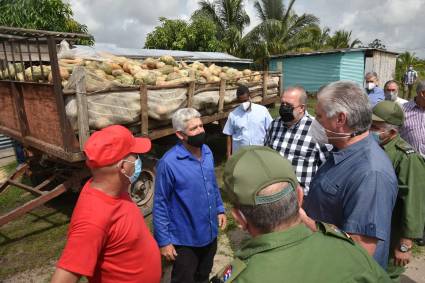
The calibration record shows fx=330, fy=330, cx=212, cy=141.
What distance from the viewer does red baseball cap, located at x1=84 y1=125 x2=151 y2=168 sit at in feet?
6.02

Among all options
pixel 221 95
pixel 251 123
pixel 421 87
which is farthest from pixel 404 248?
pixel 221 95

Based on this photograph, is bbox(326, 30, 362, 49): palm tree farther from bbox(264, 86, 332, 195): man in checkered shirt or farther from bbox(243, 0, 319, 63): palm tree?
bbox(264, 86, 332, 195): man in checkered shirt

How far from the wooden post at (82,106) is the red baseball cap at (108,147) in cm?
206

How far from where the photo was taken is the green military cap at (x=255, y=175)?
1.15 meters

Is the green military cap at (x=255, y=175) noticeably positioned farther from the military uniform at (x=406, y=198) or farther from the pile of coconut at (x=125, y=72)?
the pile of coconut at (x=125, y=72)

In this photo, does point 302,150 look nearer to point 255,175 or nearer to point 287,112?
point 287,112

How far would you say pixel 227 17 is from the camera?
847 inches

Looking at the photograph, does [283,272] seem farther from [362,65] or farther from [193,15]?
[193,15]

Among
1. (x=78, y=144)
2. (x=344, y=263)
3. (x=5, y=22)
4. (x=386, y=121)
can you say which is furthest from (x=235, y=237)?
(x=5, y=22)

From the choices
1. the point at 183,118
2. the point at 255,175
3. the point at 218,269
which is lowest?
the point at 218,269

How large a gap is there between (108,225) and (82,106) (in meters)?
2.43

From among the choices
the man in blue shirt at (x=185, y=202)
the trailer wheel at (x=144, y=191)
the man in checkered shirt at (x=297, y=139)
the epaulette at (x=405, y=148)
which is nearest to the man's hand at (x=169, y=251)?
the man in blue shirt at (x=185, y=202)

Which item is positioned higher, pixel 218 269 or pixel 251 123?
pixel 251 123

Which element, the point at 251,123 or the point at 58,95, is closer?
the point at 58,95
